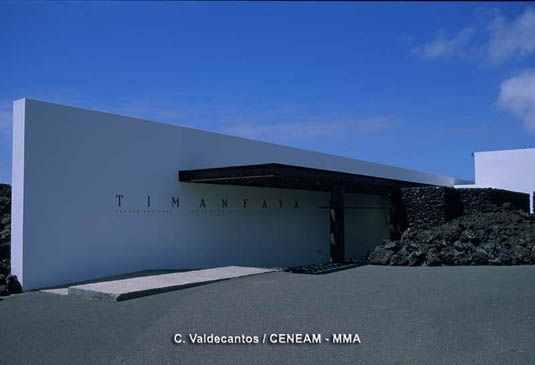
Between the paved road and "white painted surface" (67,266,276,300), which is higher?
"white painted surface" (67,266,276,300)

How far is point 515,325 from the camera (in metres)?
6.76

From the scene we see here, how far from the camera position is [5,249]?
39.7ft

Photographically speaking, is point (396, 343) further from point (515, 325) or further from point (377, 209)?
point (377, 209)

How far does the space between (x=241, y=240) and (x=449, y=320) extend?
10.2 meters

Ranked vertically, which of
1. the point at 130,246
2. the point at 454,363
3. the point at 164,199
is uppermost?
the point at 164,199

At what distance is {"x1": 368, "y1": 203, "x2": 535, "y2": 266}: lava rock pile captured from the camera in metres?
13.5

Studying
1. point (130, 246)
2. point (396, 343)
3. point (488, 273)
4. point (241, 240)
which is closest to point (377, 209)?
point (241, 240)

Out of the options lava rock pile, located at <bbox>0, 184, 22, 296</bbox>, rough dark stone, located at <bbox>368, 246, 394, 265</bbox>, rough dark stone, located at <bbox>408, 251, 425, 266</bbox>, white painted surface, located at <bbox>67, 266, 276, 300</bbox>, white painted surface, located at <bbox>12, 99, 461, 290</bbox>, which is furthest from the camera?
rough dark stone, located at <bbox>368, 246, 394, 265</bbox>

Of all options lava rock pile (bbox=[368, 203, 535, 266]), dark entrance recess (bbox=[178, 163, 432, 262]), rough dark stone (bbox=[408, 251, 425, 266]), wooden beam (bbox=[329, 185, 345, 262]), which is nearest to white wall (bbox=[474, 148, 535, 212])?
lava rock pile (bbox=[368, 203, 535, 266])

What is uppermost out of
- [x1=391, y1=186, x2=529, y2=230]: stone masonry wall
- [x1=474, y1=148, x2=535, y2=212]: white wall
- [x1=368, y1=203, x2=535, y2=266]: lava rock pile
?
[x1=474, y1=148, x2=535, y2=212]: white wall

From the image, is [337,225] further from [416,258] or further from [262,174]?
[262,174]

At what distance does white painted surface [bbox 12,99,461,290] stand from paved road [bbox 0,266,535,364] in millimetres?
1570

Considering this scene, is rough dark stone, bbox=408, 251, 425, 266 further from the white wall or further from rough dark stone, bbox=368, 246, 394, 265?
the white wall

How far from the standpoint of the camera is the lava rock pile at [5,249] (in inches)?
397
